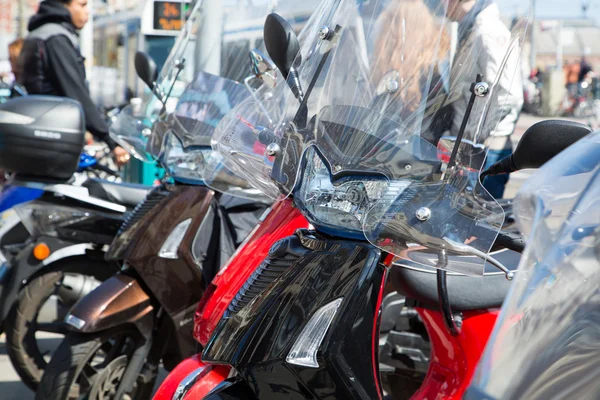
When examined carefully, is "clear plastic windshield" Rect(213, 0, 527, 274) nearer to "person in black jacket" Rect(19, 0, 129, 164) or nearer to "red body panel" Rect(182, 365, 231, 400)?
"red body panel" Rect(182, 365, 231, 400)

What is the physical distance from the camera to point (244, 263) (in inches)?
99.2

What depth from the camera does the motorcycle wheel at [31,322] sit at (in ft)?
13.0

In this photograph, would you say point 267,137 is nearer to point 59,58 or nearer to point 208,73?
point 208,73

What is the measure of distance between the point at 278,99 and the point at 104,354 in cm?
142

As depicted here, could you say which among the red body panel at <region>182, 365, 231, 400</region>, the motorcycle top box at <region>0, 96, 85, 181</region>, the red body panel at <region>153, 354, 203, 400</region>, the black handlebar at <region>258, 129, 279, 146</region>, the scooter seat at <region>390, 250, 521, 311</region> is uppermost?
the black handlebar at <region>258, 129, 279, 146</region>

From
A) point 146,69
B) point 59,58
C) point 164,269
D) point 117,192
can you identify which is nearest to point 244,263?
point 164,269

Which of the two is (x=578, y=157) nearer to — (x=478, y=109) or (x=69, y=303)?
(x=478, y=109)

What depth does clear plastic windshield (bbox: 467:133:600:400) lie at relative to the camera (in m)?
1.23

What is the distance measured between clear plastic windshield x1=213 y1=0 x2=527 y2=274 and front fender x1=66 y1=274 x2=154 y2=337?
3.52ft

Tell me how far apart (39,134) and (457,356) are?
7.10 feet

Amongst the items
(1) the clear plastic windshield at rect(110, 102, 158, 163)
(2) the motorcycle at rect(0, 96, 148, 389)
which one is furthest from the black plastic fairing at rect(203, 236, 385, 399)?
(2) the motorcycle at rect(0, 96, 148, 389)

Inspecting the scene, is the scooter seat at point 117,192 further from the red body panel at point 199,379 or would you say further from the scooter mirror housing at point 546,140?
the scooter mirror housing at point 546,140

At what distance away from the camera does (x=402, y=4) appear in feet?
6.89

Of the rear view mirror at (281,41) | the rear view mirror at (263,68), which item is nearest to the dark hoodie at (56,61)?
the rear view mirror at (263,68)
